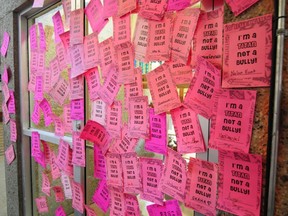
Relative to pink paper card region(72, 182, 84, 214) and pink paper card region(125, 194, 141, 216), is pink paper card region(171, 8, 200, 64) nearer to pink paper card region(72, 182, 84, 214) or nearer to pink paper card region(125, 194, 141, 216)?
pink paper card region(125, 194, 141, 216)

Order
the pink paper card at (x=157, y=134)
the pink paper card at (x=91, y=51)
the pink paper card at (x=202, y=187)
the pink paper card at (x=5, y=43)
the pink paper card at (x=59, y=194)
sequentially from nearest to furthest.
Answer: the pink paper card at (x=202, y=187)
the pink paper card at (x=157, y=134)
the pink paper card at (x=91, y=51)
the pink paper card at (x=59, y=194)
the pink paper card at (x=5, y=43)

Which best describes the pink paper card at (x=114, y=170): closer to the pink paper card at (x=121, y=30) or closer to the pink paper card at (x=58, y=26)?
the pink paper card at (x=121, y=30)

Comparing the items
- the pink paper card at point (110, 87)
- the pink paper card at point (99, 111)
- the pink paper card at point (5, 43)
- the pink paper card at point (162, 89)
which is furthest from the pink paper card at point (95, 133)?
the pink paper card at point (5, 43)

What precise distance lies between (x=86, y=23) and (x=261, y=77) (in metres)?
0.88

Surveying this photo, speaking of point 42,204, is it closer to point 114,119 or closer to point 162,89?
point 114,119

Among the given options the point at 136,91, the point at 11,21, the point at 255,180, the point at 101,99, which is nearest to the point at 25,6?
the point at 11,21

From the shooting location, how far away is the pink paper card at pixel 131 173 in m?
0.95

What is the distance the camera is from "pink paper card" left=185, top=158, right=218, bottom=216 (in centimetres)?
72

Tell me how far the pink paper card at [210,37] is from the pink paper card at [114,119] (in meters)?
0.42

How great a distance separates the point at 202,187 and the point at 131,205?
403mm

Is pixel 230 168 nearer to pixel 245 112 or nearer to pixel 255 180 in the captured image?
pixel 255 180

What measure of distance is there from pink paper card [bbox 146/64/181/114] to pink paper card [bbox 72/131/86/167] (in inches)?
21.5

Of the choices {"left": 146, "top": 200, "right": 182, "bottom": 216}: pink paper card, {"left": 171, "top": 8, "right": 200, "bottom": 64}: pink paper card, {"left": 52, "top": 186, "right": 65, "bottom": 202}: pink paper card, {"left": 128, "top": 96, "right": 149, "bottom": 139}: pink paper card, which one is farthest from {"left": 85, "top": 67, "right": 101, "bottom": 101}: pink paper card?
{"left": 52, "top": 186, "right": 65, "bottom": 202}: pink paper card

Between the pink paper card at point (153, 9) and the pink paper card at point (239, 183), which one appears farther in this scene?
the pink paper card at point (153, 9)
